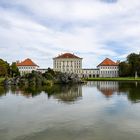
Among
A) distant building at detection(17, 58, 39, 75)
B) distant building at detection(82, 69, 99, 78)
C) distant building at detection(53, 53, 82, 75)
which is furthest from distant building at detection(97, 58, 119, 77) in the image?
distant building at detection(17, 58, 39, 75)

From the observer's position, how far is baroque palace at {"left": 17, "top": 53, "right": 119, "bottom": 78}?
423ft

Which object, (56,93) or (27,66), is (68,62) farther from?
(56,93)

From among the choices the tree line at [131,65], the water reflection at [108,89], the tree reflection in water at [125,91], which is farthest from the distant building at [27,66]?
the tree reflection in water at [125,91]

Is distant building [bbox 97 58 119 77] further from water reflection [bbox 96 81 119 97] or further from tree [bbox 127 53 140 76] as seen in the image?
water reflection [bbox 96 81 119 97]

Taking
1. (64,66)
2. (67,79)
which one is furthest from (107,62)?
(67,79)

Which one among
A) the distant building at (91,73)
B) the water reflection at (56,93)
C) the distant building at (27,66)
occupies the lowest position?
the water reflection at (56,93)

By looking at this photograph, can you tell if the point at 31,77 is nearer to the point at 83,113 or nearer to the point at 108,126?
the point at 83,113

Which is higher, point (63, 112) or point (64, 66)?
point (64, 66)

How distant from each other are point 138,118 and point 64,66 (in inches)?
4636

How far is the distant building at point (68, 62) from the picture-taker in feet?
424

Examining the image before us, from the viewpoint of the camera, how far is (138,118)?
13.6 meters

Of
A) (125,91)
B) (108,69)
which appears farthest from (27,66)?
(125,91)

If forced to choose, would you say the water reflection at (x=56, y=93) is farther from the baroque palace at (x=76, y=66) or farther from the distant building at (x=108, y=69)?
the distant building at (x=108, y=69)

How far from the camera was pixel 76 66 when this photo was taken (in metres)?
130
